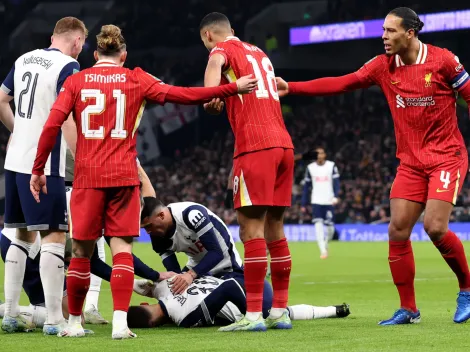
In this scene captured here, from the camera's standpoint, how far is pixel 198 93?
6.43m

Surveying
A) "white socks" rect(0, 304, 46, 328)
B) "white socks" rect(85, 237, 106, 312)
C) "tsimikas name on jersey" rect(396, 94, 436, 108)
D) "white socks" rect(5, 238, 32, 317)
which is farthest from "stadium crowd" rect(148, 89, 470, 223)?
"white socks" rect(5, 238, 32, 317)

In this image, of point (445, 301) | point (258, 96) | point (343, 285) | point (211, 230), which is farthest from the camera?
point (343, 285)

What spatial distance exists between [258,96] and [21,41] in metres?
33.5

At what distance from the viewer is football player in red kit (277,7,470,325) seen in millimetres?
7066

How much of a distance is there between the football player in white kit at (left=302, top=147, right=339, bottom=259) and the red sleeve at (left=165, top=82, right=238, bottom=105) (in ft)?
42.2

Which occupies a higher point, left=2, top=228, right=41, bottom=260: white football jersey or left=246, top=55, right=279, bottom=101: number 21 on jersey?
left=246, top=55, right=279, bottom=101: number 21 on jersey

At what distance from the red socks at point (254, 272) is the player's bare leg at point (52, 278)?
1.34m

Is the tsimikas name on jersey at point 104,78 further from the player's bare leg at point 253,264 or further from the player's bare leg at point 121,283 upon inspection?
the player's bare leg at point 253,264

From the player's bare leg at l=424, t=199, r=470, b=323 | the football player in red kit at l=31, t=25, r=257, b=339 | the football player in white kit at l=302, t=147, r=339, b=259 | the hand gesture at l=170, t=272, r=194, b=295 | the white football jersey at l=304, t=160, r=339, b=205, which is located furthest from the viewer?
the white football jersey at l=304, t=160, r=339, b=205

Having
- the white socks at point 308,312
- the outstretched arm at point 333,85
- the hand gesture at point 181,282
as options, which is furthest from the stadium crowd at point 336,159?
the hand gesture at point 181,282

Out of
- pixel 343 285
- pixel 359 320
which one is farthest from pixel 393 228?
pixel 343 285

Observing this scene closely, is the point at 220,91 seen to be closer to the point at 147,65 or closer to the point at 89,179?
the point at 89,179

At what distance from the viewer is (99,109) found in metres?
6.38

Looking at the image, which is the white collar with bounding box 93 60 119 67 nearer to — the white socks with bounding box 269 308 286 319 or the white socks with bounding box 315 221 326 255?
the white socks with bounding box 269 308 286 319
